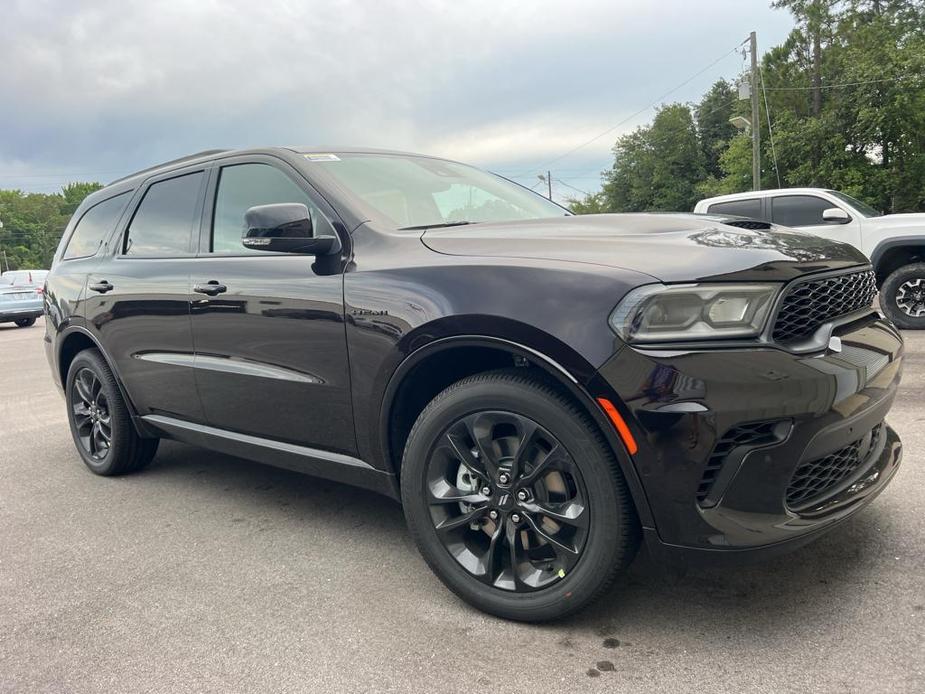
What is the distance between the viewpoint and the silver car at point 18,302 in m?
17.9

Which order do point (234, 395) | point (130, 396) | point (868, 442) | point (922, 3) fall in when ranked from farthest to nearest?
1. point (922, 3)
2. point (130, 396)
3. point (234, 395)
4. point (868, 442)

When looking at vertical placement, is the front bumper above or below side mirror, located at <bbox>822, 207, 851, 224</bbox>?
below

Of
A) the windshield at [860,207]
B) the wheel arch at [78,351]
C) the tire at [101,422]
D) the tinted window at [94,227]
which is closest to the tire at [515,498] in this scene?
the wheel arch at [78,351]

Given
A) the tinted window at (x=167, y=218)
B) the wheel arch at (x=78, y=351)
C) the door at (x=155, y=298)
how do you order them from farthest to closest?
the wheel arch at (x=78, y=351), the tinted window at (x=167, y=218), the door at (x=155, y=298)

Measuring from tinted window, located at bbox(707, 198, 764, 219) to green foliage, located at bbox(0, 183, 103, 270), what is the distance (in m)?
102

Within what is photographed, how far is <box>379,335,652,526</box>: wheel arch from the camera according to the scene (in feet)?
6.91

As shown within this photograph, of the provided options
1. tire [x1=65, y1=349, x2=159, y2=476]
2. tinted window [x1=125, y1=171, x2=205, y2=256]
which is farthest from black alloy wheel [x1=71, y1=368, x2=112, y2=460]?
tinted window [x1=125, y1=171, x2=205, y2=256]

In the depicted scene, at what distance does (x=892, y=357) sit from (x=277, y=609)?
2.33 m

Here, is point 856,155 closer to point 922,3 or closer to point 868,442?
point 922,3

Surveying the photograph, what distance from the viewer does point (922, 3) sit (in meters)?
38.4

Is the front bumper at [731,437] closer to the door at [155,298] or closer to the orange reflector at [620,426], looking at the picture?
the orange reflector at [620,426]

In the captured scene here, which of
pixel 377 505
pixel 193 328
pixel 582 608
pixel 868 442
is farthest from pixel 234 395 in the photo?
pixel 868 442

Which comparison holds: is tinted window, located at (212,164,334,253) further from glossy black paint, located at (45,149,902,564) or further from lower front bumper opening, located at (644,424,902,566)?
lower front bumper opening, located at (644,424,902,566)

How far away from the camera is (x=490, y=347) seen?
91.7 inches
